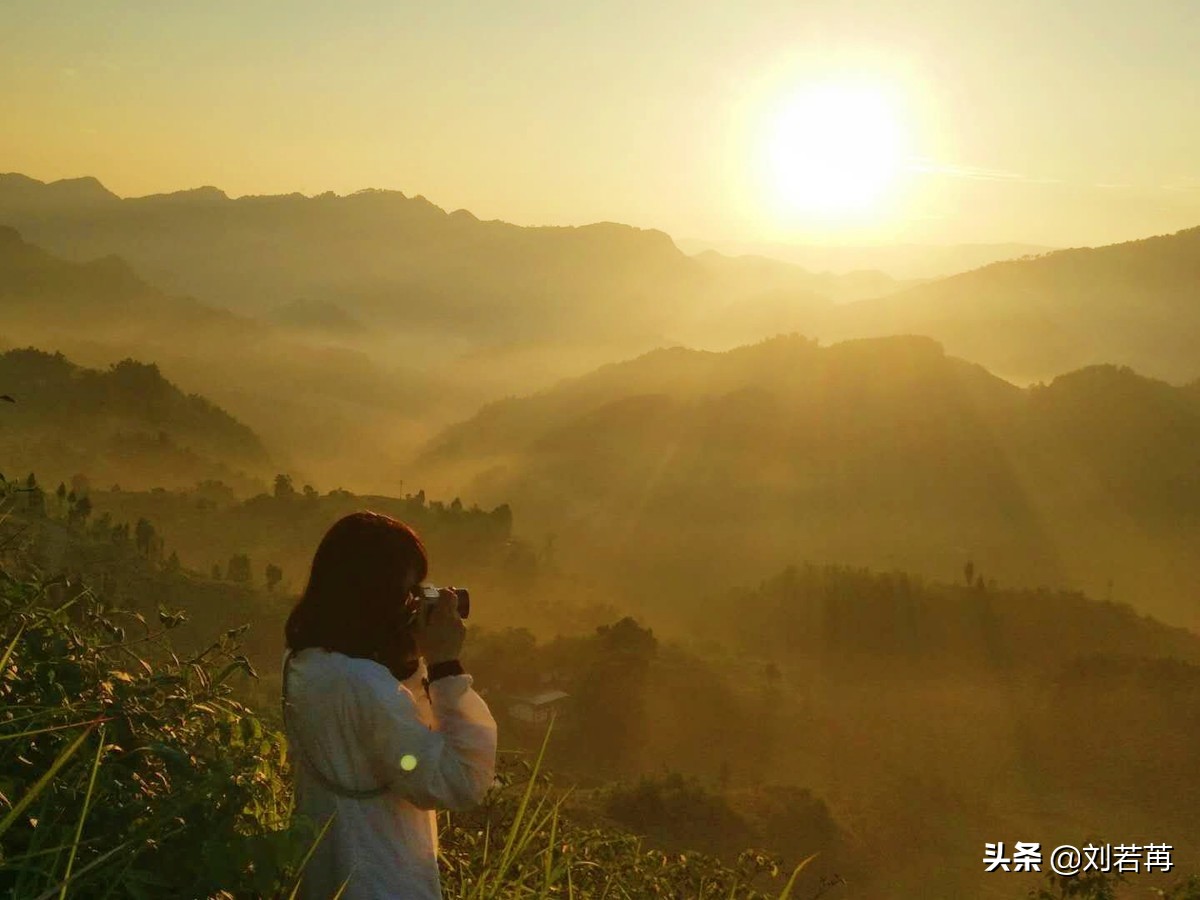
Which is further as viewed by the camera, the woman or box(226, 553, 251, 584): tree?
box(226, 553, 251, 584): tree

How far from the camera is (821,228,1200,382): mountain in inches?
6959

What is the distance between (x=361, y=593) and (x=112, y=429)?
57.4 m

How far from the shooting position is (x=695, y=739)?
32.6m

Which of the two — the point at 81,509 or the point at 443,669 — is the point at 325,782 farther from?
the point at 81,509

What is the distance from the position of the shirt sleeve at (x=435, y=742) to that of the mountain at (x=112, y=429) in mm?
41128

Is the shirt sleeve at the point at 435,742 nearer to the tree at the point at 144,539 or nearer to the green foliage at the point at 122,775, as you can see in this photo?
the green foliage at the point at 122,775

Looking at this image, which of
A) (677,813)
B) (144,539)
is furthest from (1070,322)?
(144,539)

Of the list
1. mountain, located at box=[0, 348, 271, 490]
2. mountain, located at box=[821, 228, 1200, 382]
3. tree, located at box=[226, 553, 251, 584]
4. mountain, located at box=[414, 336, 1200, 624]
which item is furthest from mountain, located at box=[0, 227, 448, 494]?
mountain, located at box=[821, 228, 1200, 382]

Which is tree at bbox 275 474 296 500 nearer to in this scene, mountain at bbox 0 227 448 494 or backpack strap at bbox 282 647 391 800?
backpack strap at bbox 282 647 391 800

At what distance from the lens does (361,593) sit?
2318 millimetres

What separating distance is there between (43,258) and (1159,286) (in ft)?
643

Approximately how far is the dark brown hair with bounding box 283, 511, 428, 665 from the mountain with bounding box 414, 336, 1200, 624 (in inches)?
2558

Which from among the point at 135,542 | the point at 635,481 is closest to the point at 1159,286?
the point at 635,481

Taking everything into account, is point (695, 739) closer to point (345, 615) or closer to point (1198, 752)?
point (1198, 752)
